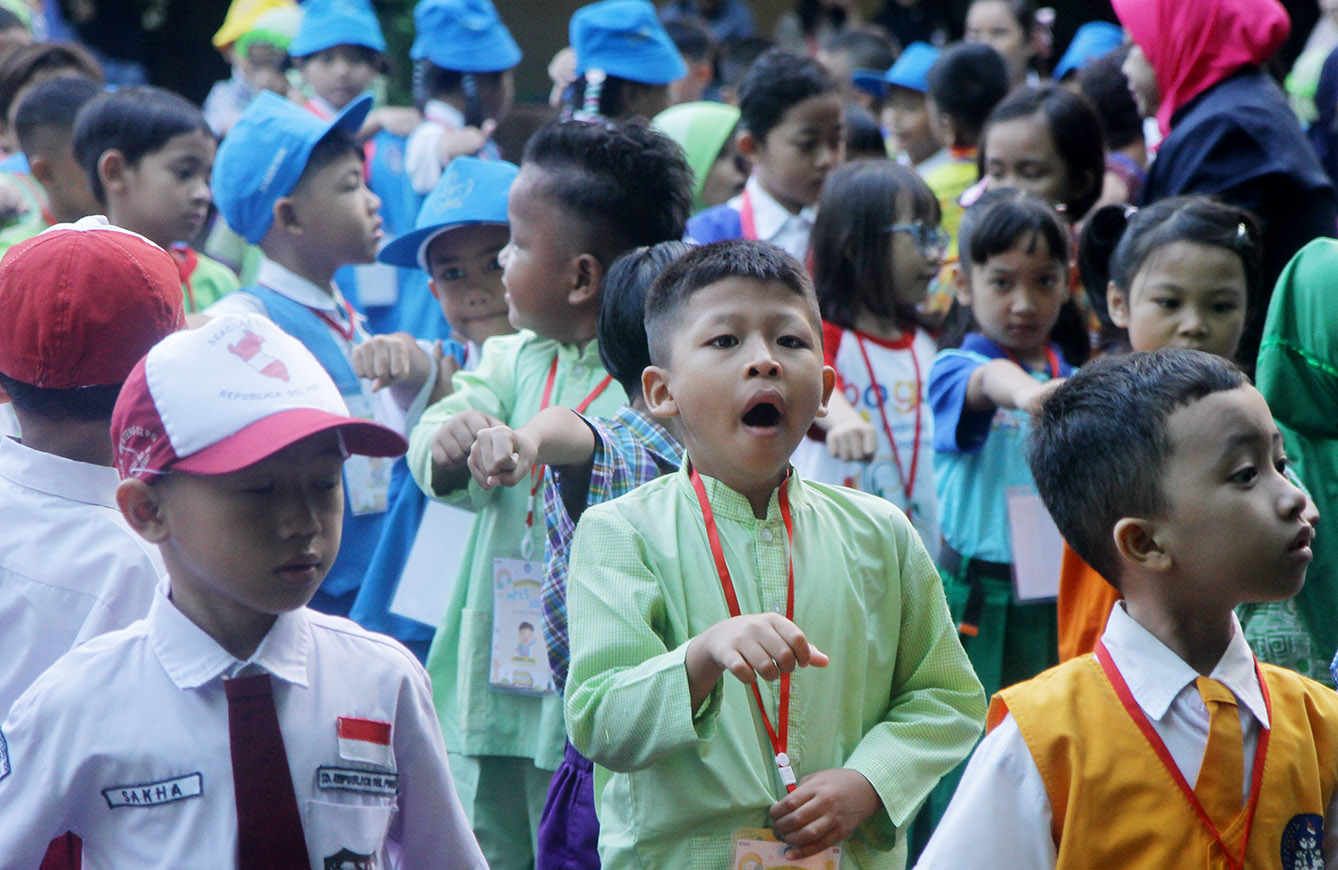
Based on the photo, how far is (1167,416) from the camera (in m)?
2.01

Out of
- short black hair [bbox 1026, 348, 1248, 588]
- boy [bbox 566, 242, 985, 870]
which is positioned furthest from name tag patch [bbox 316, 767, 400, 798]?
short black hair [bbox 1026, 348, 1248, 588]

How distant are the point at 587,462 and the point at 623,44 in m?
3.74

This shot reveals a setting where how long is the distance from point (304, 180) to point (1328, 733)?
3174 millimetres

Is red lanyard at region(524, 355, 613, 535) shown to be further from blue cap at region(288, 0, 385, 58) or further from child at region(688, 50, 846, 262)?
blue cap at region(288, 0, 385, 58)

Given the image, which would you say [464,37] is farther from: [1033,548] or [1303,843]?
[1303,843]

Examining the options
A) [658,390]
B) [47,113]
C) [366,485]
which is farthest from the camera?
[47,113]

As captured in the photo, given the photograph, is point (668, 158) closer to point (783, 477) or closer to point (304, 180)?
point (783, 477)

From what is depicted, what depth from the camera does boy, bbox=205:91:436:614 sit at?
3732 mm

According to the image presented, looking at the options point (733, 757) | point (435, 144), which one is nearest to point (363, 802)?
point (733, 757)

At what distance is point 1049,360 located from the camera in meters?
3.79

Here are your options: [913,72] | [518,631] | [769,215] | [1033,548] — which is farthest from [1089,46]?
[518,631]

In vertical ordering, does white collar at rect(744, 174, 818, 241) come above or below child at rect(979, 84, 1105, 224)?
below

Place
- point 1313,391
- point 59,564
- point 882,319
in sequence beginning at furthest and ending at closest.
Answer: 1. point 882,319
2. point 1313,391
3. point 59,564

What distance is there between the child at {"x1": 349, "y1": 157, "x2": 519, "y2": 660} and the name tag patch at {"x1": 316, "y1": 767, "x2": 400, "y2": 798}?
1451 millimetres
